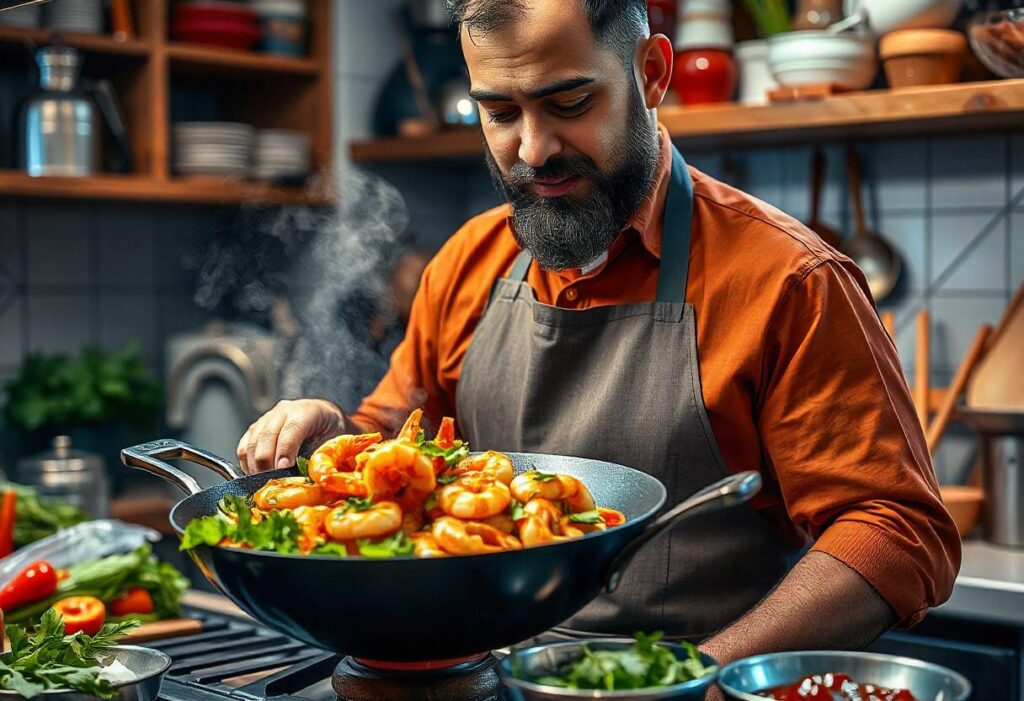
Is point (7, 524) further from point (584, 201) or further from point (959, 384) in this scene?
point (959, 384)

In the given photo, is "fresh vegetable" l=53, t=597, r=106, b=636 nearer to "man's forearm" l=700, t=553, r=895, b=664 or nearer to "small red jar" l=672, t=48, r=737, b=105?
"man's forearm" l=700, t=553, r=895, b=664

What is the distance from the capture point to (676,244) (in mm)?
1698

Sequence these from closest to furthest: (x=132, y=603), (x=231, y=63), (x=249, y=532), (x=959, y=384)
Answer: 1. (x=249, y=532)
2. (x=132, y=603)
3. (x=959, y=384)
4. (x=231, y=63)

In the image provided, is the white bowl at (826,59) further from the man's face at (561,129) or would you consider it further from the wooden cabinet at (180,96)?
the wooden cabinet at (180,96)

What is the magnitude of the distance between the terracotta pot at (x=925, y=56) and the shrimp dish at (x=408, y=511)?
186cm

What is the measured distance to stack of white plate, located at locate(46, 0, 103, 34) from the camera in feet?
10.3

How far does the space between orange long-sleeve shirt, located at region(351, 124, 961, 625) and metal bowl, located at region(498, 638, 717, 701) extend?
475 mm

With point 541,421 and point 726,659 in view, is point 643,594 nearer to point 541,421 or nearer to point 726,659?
point 541,421

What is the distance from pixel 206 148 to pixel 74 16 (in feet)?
1.57

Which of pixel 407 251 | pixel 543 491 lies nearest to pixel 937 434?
pixel 407 251

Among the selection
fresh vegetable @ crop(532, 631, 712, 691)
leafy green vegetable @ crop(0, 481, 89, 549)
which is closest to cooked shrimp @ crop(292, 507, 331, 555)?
fresh vegetable @ crop(532, 631, 712, 691)

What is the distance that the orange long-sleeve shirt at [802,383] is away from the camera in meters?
1.48

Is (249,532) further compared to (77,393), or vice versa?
(77,393)

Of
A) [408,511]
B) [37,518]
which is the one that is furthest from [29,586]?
[408,511]
